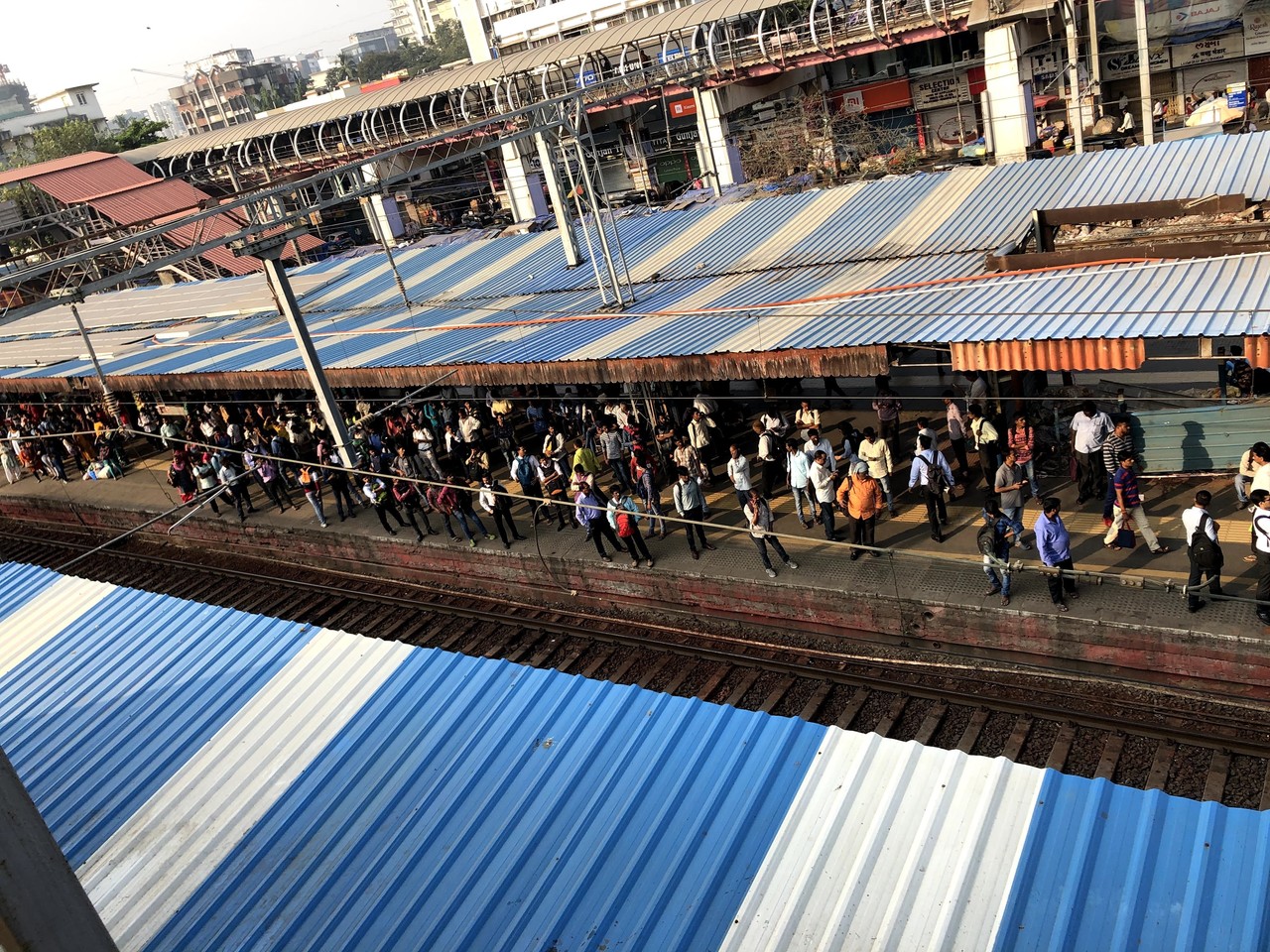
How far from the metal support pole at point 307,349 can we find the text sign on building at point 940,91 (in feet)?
68.6

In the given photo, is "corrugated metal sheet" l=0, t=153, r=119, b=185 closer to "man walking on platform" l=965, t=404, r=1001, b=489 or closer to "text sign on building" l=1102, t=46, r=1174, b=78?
"text sign on building" l=1102, t=46, r=1174, b=78

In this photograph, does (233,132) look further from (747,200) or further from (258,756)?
(258,756)

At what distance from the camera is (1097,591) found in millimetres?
8320

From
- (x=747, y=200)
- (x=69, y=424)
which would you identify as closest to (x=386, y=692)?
(x=747, y=200)

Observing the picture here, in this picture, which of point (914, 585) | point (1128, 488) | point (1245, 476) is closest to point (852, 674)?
point (914, 585)

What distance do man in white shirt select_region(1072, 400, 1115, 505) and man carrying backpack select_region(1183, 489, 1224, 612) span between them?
190 cm

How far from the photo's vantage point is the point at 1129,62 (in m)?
22.7

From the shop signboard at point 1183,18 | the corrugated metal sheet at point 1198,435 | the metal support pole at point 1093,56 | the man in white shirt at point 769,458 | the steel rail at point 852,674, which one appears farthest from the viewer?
the shop signboard at point 1183,18

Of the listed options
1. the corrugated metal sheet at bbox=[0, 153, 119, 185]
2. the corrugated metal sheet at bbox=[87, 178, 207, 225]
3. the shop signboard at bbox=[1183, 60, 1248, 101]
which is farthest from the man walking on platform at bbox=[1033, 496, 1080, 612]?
the corrugated metal sheet at bbox=[0, 153, 119, 185]

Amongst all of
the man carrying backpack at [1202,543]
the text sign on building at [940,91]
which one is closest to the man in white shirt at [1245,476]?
the man carrying backpack at [1202,543]

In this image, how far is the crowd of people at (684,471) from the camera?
8.62 metres

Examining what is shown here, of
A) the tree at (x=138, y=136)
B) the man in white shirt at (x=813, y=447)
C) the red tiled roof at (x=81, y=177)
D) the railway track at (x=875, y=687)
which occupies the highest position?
the tree at (x=138, y=136)

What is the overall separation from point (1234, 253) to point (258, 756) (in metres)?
9.48

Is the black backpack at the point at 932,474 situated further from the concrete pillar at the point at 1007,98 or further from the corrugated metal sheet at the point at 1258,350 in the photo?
the concrete pillar at the point at 1007,98
